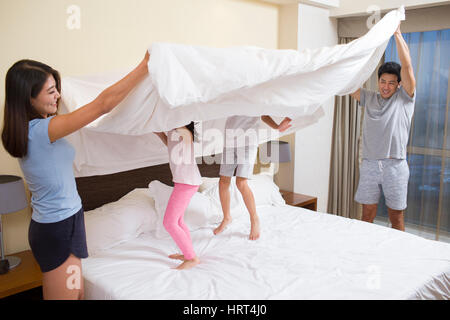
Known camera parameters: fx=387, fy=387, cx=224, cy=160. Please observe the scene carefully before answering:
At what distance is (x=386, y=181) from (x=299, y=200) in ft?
2.97

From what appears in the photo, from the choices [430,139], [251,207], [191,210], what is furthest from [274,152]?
[430,139]

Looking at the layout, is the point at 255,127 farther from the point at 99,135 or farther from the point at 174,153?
the point at 99,135

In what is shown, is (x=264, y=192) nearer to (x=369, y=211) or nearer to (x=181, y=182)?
(x=369, y=211)

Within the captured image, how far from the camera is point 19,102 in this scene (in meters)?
1.45

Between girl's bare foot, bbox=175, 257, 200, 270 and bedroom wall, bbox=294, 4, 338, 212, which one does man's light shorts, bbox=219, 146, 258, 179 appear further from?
bedroom wall, bbox=294, 4, 338, 212

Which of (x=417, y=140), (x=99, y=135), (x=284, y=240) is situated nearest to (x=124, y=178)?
(x=99, y=135)

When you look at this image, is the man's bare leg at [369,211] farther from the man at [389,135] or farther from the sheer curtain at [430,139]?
the sheer curtain at [430,139]

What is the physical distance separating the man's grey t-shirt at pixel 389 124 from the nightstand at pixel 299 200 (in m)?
0.85

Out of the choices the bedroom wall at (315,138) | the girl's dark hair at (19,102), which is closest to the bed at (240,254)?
the girl's dark hair at (19,102)

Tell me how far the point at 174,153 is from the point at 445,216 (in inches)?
114

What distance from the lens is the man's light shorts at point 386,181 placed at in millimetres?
2979

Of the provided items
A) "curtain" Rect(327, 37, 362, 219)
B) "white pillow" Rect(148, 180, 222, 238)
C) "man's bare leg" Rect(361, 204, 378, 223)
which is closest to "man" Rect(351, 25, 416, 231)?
"man's bare leg" Rect(361, 204, 378, 223)

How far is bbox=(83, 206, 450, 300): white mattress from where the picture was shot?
185cm

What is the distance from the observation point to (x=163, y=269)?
2.11 meters
